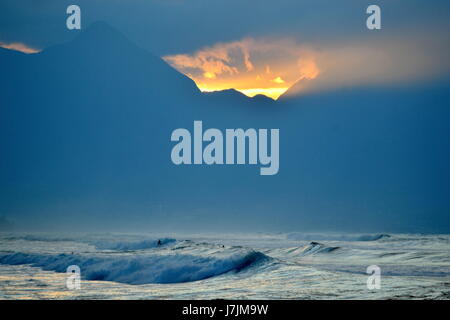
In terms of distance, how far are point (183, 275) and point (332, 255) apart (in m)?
9.20

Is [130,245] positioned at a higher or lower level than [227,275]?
lower

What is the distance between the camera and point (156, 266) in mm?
21781

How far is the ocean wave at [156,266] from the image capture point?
66.8ft

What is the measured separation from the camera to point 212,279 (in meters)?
19.1

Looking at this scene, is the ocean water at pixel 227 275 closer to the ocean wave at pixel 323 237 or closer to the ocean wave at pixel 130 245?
the ocean wave at pixel 130 245

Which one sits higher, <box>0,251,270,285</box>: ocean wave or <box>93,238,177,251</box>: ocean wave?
<box>0,251,270,285</box>: ocean wave

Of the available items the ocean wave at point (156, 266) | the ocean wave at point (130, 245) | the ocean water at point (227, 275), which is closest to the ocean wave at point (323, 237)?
the ocean wave at point (130, 245)

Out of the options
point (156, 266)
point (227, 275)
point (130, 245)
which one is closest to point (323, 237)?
point (130, 245)

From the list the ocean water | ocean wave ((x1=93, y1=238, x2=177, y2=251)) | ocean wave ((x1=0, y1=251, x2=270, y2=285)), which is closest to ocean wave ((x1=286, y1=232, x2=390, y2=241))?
ocean wave ((x1=93, y1=238, x2=177, y2=251))

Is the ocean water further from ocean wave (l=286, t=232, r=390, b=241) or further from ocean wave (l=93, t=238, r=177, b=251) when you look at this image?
ocean wave (l=286, t=232, r=390, b=241)

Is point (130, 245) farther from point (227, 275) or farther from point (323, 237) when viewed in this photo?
point (227, 275)

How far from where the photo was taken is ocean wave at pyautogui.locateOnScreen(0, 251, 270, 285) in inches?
802
